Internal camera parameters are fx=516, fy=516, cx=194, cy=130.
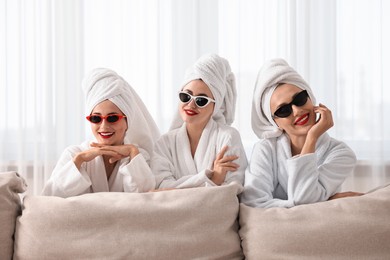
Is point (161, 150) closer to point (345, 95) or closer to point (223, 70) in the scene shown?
point (223, 70)

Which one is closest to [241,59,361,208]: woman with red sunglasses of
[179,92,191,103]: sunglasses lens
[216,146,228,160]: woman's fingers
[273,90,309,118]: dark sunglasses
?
[273,90,309,118]: dark sunglasses

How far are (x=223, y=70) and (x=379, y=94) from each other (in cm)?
116

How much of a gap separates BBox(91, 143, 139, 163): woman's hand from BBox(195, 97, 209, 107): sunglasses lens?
286 millimetres

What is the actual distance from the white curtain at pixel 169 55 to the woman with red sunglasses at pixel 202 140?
840mm

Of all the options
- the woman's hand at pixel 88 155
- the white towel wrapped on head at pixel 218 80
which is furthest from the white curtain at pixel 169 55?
the woman's hand at pixel 88 155

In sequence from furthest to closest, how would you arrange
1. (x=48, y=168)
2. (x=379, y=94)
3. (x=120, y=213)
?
(x=48, y=168)
(x=379, y=94)
(x=120, y=213)

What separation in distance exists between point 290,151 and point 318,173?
144 millimetres

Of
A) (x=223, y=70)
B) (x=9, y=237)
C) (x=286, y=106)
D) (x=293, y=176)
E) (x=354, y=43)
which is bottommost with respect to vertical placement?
(x=9, y=237)

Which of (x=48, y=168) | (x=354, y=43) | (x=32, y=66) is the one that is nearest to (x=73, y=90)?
(x=32, y=66)

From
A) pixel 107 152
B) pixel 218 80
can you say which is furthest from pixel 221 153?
pixel 107 152

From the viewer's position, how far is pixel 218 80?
1.94 metres

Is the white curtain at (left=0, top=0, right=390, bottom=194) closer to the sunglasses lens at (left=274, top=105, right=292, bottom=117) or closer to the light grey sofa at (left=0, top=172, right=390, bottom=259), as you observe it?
the sunglasses lens at (left=274, top=105, right=292, bottom=117)

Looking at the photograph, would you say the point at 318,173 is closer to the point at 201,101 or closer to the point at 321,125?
the point at 321,125

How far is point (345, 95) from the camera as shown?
277 centimetres
